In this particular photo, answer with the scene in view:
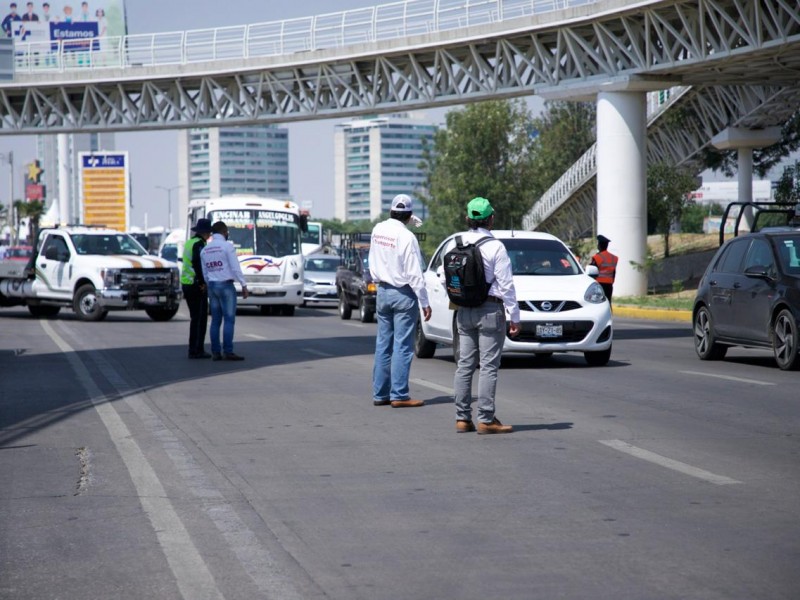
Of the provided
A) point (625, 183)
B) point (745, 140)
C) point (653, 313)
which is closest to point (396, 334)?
point (653, 313)

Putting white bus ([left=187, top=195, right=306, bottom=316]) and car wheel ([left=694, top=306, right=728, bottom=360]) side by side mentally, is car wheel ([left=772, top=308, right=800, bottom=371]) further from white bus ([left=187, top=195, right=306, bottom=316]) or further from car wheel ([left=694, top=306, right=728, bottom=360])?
white bus ([left=187, top=195, right=306, bottom=316])

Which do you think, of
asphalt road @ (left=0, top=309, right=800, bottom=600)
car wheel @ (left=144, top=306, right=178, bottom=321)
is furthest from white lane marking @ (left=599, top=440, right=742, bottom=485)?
car wheel @ (left=144, top=306, right=178, bottom=321)

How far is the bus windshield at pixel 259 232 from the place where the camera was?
33.4 metres

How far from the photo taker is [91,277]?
29938 mm

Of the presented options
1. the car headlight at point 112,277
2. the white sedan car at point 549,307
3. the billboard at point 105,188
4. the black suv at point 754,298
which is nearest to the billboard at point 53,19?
the billboard at point 105,188

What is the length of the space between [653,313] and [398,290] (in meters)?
22.3

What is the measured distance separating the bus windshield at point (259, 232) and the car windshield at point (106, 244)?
235cm

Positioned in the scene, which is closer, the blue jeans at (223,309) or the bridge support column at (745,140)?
the blue jeans at (223,309)

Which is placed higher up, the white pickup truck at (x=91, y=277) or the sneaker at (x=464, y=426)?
the white pickup truck at (x=91, y=277)

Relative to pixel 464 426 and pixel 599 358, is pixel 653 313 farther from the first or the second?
pixel 464 426

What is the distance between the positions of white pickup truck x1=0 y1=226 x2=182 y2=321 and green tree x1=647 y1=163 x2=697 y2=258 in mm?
28855

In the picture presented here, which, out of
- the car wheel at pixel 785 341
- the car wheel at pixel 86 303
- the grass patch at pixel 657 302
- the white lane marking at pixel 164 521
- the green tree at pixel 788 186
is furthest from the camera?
the green tree at pixel 788 186

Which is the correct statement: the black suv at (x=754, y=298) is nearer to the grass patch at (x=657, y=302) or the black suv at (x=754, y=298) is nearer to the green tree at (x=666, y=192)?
the grass patch at (x=657, y=302)

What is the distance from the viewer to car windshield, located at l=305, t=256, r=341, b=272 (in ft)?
133
